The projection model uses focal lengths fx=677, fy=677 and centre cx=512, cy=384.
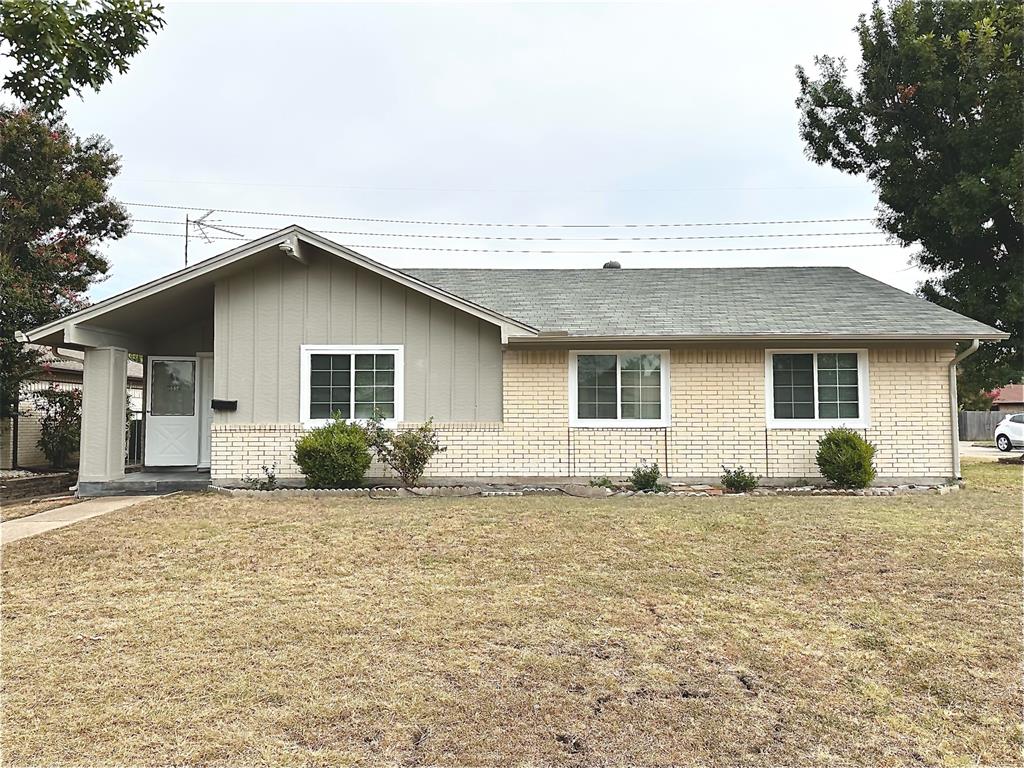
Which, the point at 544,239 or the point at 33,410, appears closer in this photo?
the point at 33,410

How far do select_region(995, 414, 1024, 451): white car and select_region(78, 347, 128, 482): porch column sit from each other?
28808 mm

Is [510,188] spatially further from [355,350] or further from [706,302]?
[355,350]

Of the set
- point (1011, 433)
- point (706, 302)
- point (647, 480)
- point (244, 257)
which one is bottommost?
point (647, 480)

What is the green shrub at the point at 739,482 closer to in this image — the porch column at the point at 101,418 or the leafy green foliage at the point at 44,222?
the porch column at the point at 101,418

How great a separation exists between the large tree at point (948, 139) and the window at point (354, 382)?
43.5 feet

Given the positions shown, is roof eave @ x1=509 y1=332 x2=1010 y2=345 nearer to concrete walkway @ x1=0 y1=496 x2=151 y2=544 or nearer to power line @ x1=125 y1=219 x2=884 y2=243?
concrete walkway @ x1=0 y1=496 x2=151 y2=544

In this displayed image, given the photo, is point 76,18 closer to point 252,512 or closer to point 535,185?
point 252,512

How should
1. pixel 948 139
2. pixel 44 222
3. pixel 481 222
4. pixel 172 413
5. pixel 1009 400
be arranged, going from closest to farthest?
1. pixel 172 413
2. pixel 948 139
3. pixel 44 222
4. pixel 481 222
5. pixel 1009 400

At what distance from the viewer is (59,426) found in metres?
18.2

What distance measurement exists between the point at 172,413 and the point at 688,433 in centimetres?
1006

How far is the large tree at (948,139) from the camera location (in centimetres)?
1502

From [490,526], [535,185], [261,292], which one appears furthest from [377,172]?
[490,526]

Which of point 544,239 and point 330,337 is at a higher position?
point 544,239

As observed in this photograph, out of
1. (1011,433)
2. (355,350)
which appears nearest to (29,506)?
(355,350)
